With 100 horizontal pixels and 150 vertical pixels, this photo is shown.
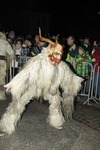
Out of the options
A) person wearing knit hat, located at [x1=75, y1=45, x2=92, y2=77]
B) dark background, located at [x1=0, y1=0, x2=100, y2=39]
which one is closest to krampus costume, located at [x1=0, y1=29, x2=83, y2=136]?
person wearing knit hat, located at [x1=75, y1=45, x2=92, y2=77]

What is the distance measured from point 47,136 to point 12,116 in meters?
0.83

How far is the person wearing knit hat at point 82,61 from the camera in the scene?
7621 millimetres

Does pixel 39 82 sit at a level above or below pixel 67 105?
above

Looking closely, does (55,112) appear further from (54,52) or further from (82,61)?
(82,61)

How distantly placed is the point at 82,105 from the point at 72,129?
83.2 inches

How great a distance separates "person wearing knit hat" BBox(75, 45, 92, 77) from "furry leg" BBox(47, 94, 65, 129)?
2.41 metres

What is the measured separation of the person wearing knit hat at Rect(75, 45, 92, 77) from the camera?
7.62 metres

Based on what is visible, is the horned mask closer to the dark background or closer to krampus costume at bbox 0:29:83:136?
krampus costume at bbox 0:29:83:136

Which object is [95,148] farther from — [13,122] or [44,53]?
[44,53]

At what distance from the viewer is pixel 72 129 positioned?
5.58 meters

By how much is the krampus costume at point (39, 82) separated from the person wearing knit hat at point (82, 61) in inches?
87.8

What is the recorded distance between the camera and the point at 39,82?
5.06 meters

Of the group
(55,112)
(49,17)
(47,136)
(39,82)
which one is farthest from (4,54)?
(49,17)

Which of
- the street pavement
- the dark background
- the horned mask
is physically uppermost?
the dark background
